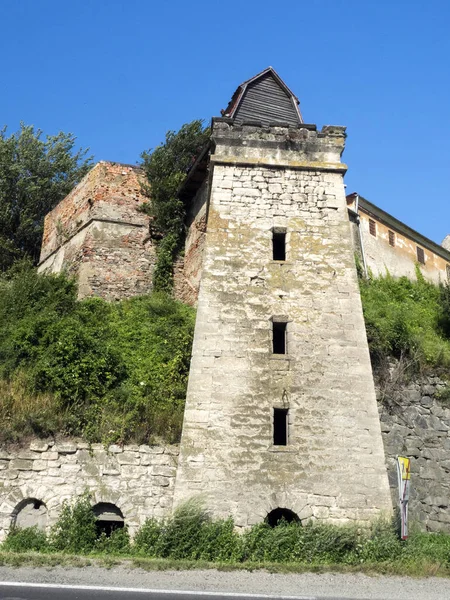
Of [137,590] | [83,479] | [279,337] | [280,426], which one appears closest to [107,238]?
[279,337]

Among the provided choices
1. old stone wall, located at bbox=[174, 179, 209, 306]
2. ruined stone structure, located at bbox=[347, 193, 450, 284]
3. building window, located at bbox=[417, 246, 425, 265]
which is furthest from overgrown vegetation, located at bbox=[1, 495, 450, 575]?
building window, located at bbox=[417, 246, 425, 265]

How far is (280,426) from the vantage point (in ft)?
36.7

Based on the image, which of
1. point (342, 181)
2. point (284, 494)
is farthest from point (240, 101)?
point (284, 494)

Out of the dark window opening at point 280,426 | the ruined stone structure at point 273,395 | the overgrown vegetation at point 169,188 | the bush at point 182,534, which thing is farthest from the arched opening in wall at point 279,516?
the overgrown vegetation at point 169,188

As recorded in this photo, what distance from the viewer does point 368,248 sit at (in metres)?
21.6

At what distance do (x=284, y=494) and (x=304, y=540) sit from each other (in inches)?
31.2

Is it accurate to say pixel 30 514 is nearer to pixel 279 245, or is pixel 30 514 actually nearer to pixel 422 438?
pixel 279 245

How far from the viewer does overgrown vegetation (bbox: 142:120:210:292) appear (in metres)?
19.5

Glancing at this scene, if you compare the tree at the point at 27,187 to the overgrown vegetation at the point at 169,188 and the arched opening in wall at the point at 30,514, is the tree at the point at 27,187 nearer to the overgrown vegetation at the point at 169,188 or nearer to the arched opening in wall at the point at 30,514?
the overgrown vegetation at the point at 169,188

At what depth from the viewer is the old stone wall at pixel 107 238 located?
19.0 meters

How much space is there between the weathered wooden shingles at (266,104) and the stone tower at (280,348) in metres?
4.54

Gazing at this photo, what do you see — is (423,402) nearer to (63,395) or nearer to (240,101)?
(63,395)

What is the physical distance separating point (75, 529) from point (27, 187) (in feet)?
60.3

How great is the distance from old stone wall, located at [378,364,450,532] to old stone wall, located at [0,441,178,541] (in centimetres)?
482
